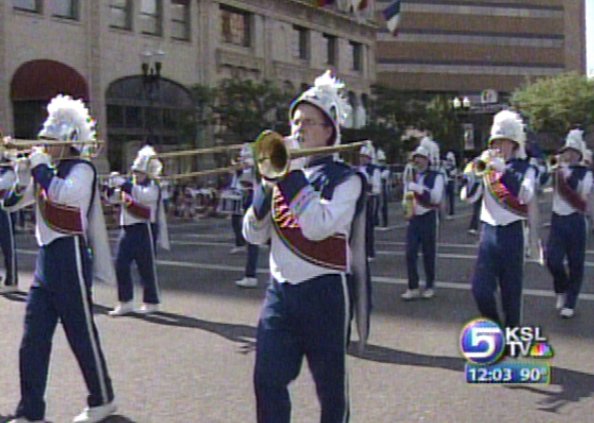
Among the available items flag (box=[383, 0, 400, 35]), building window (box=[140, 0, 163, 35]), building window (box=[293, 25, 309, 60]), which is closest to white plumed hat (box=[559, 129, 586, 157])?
building window (box=[140, 0, 163, 35])

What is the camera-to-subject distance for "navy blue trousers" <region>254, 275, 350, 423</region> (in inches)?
160

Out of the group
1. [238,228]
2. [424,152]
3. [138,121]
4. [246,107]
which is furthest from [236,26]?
[424,152]

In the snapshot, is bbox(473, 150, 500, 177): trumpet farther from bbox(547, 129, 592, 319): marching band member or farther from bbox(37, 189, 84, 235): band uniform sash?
bbox(37, 189, 84, 235): band uniform sash

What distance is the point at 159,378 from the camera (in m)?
6.80

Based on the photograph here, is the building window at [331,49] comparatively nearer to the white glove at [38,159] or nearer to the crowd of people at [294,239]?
the crowd of people at [294,239]

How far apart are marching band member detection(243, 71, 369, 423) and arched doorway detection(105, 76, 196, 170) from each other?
27.1 m

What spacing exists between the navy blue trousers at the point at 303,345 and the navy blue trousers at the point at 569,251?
18.7ft

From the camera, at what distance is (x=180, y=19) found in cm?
3494

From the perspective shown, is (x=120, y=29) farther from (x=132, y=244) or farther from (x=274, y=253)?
(x=274, y=253)

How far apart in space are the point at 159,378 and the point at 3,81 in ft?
74.0

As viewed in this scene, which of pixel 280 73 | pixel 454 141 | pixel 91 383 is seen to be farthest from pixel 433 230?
pixel 454 141

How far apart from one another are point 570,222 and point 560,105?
50862 mm

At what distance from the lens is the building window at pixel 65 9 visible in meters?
29.3

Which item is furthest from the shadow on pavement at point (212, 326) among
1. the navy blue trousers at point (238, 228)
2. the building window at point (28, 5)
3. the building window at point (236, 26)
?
the building window at point (236, 26)
